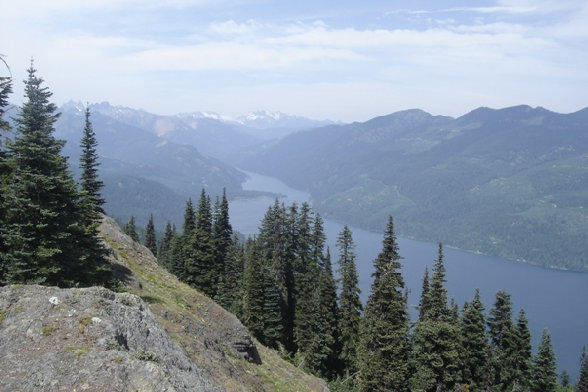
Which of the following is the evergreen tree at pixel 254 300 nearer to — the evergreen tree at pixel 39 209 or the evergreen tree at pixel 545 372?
the evergreen tree at pixel 39 209

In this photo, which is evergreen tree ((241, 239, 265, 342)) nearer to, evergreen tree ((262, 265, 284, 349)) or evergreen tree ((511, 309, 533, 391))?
evergreen tree ((262, 265, 284, 349))

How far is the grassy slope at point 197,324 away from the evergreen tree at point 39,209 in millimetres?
A: 5264

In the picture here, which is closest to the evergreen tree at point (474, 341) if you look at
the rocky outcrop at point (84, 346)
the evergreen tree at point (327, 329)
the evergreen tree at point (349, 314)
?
the evergreen tree at point (349, 314)

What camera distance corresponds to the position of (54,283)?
812 inches

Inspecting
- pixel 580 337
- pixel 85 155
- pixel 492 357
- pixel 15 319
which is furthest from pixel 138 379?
pixel 580 337

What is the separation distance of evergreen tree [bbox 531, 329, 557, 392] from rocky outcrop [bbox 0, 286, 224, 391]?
47.5 metres

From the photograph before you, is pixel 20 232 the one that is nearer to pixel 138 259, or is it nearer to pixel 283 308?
pixel 138 259

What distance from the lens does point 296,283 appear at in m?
58.3

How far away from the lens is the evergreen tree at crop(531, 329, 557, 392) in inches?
1848

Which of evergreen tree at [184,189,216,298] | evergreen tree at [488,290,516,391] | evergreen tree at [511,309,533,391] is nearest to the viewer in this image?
evergreen tree at [488,290,516,391]

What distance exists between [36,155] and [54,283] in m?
6.24

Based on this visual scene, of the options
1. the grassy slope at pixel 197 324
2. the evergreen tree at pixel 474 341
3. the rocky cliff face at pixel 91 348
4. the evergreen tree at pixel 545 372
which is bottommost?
the evergreen tree at pixel 545 372

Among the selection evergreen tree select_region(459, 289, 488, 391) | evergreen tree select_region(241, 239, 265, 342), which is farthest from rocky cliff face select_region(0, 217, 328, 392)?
evergreen tree select_region(459, 289, 488, 391)

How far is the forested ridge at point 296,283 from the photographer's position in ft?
66.9
